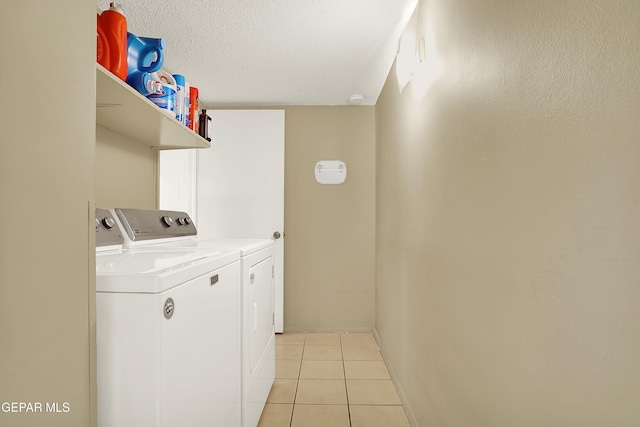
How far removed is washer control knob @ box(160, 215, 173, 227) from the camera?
1.93 m

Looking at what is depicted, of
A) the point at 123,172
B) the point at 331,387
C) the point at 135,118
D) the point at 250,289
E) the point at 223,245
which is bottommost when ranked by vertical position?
the point at 331,387

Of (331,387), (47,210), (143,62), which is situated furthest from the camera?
(331,387)

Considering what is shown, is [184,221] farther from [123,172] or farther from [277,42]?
[277,42]

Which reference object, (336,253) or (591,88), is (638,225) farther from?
(336,253)

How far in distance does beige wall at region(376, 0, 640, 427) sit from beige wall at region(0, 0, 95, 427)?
930 mm

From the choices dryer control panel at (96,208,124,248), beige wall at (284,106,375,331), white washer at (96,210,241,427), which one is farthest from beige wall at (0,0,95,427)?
beige wall at (284,106,375,331)

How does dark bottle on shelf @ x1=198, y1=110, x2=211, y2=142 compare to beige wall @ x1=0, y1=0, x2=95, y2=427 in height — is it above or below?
above

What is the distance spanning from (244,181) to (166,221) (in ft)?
5.00

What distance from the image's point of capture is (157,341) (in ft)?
2.81

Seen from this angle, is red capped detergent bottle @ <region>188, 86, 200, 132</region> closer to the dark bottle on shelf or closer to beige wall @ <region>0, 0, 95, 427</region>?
the dark bottle on shelf

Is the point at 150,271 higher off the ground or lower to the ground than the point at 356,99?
lower

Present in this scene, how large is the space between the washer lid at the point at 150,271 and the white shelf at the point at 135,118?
0.59 m

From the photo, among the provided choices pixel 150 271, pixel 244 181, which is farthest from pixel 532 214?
pixel 244 181

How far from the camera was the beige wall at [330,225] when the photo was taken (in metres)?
3.47
